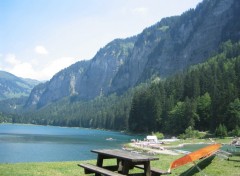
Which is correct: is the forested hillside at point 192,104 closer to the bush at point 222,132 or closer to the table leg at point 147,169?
the bush at point 222,132

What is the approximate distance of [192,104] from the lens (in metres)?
127

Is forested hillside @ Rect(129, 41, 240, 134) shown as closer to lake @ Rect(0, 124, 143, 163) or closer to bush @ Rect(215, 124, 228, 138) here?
bush @ Rect(215, 124, 228, 138)

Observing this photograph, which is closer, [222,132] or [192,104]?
[222,132]

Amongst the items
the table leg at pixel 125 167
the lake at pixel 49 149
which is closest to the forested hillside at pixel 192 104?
the lake at pixel 49 149

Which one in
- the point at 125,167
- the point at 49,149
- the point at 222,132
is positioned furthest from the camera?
the point at 222,132

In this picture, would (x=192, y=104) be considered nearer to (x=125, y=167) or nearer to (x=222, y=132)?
(x=222, y=132)

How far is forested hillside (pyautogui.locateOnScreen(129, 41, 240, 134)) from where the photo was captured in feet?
387

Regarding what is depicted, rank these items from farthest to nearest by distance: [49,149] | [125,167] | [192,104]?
[192,104], [49,149], [125,167]

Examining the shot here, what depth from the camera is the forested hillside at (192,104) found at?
118m

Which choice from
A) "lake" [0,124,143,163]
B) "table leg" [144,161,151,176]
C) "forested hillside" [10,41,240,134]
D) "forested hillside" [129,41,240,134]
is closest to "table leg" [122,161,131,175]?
"table leg" [144,161,151,176]

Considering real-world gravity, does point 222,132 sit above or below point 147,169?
above

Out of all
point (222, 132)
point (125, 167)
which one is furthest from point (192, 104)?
point (125, 167)

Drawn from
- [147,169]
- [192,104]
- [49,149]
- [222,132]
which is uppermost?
[192,104]

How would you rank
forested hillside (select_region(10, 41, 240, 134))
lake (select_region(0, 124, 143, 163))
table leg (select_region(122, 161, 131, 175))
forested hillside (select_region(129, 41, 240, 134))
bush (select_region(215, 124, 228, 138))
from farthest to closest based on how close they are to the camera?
forested hillside (select_region(10, 41, 240, 134)) < forested hillside (select_region(129, 41, 240, 134)) < bush (select_region(215, 124, 228, 138)) < lake (select_region(0, 124, 143, 163)) < table leg (select_region(122, 161, 131, 175))
